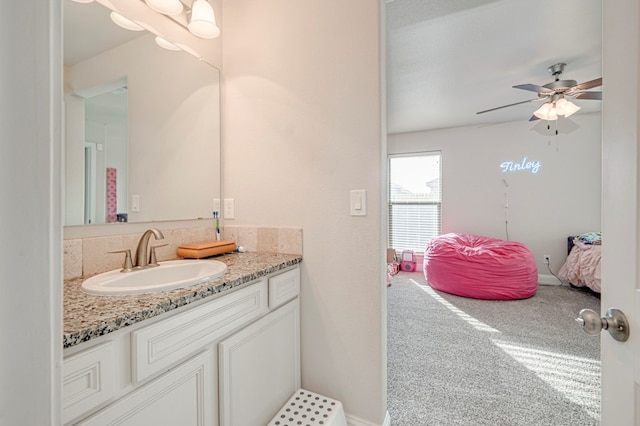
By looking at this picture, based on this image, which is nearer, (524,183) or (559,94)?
→ (559,94)

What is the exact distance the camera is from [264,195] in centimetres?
162

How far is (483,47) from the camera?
2316mm

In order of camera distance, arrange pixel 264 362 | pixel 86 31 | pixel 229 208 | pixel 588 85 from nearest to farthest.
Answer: pixel 86 31 < pixel 264 362 < pixel 229 208 < pixel 588 85

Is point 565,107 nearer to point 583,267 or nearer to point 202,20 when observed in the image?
point 583,267

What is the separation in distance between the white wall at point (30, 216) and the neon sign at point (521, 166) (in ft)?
17.3

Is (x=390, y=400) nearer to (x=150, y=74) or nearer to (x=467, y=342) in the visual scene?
(x=467, y=342)

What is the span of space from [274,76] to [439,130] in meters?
4.07

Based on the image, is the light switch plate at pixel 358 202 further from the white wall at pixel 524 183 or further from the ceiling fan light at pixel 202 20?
the white wall at pixel 524 183

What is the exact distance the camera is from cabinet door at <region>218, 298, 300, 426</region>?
3.47 feet

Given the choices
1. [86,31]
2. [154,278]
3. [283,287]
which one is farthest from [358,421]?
[86,31]

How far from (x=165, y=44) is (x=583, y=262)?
16.0ft

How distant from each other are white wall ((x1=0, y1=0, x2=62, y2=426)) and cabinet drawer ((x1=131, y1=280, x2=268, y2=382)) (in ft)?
1.82

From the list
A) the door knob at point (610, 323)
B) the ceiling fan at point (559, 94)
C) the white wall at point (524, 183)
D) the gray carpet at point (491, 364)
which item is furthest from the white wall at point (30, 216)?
→ the white wall at point (524, 183)

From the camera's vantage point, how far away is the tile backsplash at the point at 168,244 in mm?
1090
